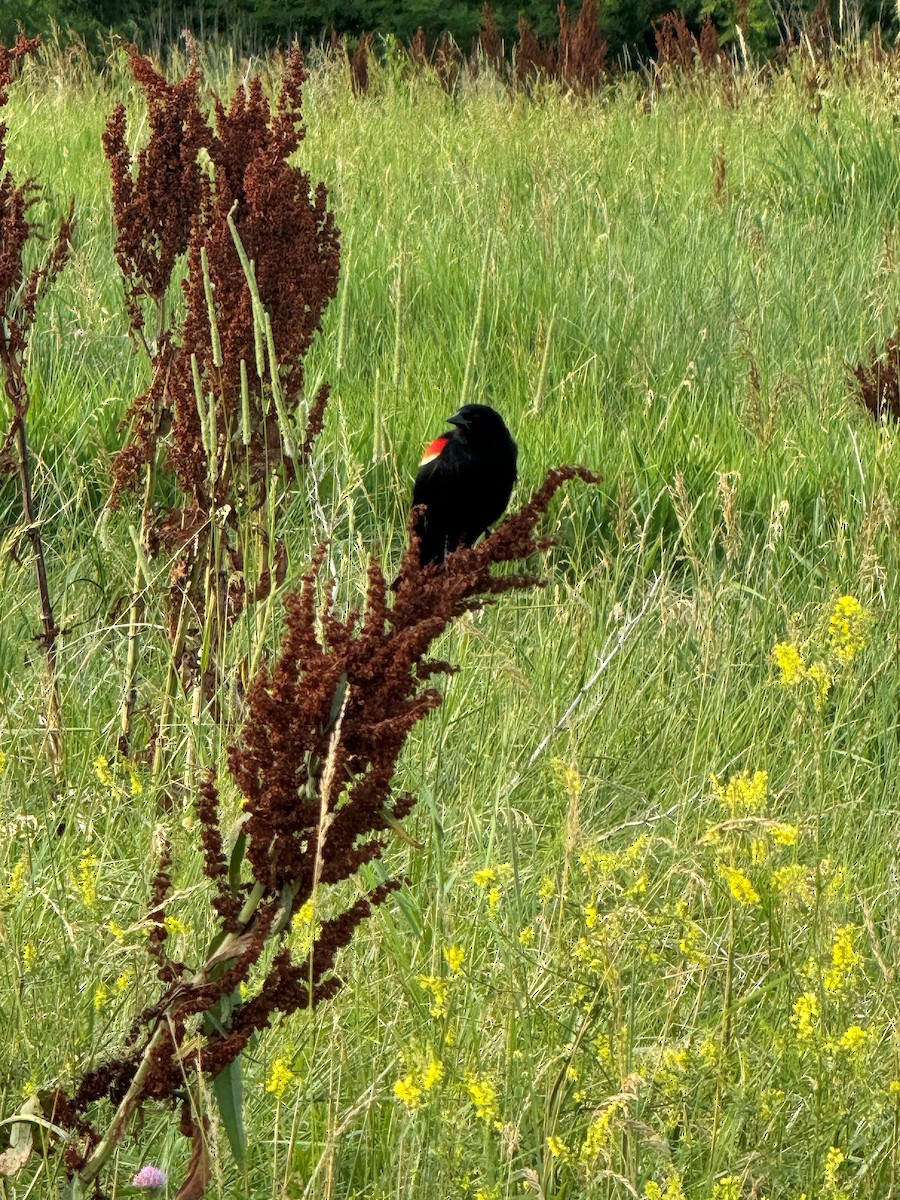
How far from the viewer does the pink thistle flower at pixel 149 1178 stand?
1.67 metres

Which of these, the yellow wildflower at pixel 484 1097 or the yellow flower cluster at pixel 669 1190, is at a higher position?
the yellow wildflower at pixel 484 1097

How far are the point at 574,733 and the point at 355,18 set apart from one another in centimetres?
2062

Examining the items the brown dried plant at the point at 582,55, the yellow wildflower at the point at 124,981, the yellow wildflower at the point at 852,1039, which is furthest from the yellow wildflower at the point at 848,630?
the brown dried plant at the point at 582,55

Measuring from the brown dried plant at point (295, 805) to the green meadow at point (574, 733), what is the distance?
71 millimetres

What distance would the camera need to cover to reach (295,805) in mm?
1511

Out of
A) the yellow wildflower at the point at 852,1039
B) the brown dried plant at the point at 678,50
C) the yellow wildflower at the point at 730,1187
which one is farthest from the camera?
the brown dried plant at the point at 678,50

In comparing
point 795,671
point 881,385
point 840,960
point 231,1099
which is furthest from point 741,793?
point 881,385

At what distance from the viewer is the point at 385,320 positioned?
5.32 metres

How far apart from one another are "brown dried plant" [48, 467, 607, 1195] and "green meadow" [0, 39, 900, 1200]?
0.07 m

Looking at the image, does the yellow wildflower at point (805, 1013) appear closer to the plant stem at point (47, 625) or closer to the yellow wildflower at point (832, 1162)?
the yellow wildflower at point (832, 1162)

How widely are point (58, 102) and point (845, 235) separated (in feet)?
15.9

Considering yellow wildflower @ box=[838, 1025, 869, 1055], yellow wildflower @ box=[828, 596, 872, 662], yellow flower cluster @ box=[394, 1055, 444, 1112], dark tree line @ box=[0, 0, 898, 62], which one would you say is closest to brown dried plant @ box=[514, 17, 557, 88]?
dark tree line @ box=[0, 0, 898, 62]

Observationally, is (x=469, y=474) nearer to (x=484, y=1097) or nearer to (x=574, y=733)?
(x=574, y=733)

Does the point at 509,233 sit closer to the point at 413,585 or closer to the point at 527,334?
the point at 527,334
